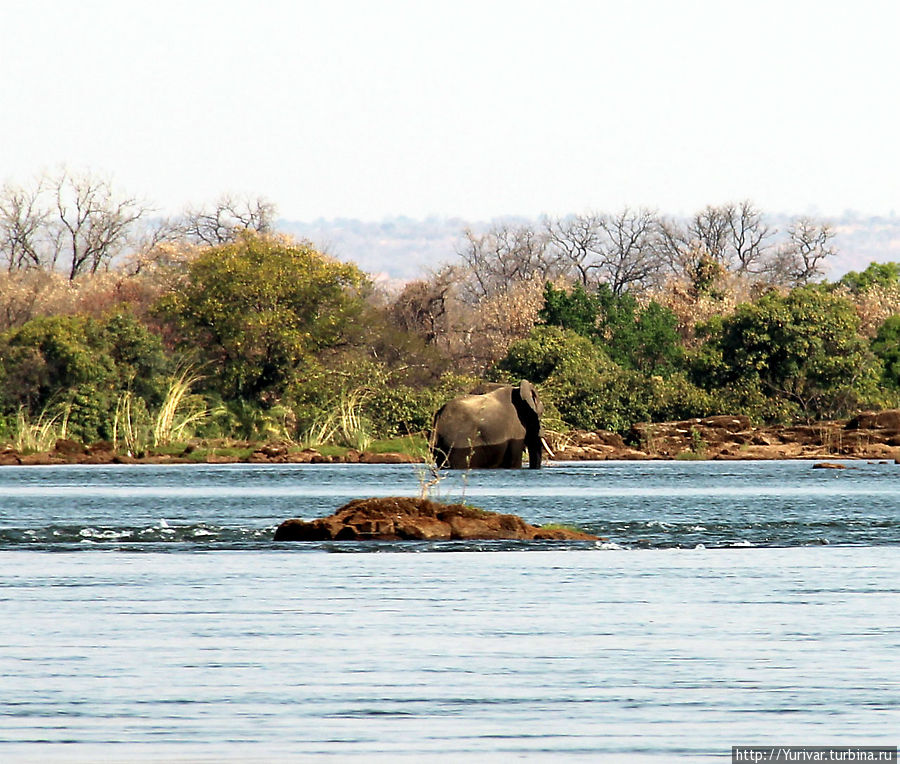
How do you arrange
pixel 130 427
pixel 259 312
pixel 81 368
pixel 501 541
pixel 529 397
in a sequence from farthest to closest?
pixel 259 312
pixel 81 368
pixel 130 427
pixel 529 397
pixel 501 541

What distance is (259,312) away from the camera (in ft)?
216

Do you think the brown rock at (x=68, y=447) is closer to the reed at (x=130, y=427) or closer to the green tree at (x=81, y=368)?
the reed at (x=130, y=427)

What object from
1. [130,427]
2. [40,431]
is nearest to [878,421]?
[130,427]

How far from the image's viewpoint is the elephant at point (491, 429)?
52594 mm

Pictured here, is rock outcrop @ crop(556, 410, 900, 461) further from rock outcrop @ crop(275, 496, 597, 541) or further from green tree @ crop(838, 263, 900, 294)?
rock outcrop @ crop(275, 496, 597, 541)

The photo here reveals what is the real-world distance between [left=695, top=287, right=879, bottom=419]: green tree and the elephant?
42.1 feet

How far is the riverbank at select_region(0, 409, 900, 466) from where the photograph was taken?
57188 mm

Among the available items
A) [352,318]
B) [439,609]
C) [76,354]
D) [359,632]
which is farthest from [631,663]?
[352,318]

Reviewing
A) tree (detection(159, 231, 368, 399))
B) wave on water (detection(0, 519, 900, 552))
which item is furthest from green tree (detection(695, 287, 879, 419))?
wave on water (detection(0, 519, 900, 552))

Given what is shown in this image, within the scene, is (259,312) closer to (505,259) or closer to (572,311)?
(572,311)

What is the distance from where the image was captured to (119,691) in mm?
11477

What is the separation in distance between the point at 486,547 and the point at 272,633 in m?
8.96

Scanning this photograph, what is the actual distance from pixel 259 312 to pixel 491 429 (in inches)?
598

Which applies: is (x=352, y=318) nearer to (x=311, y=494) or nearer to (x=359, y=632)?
(x=311, y=494)
